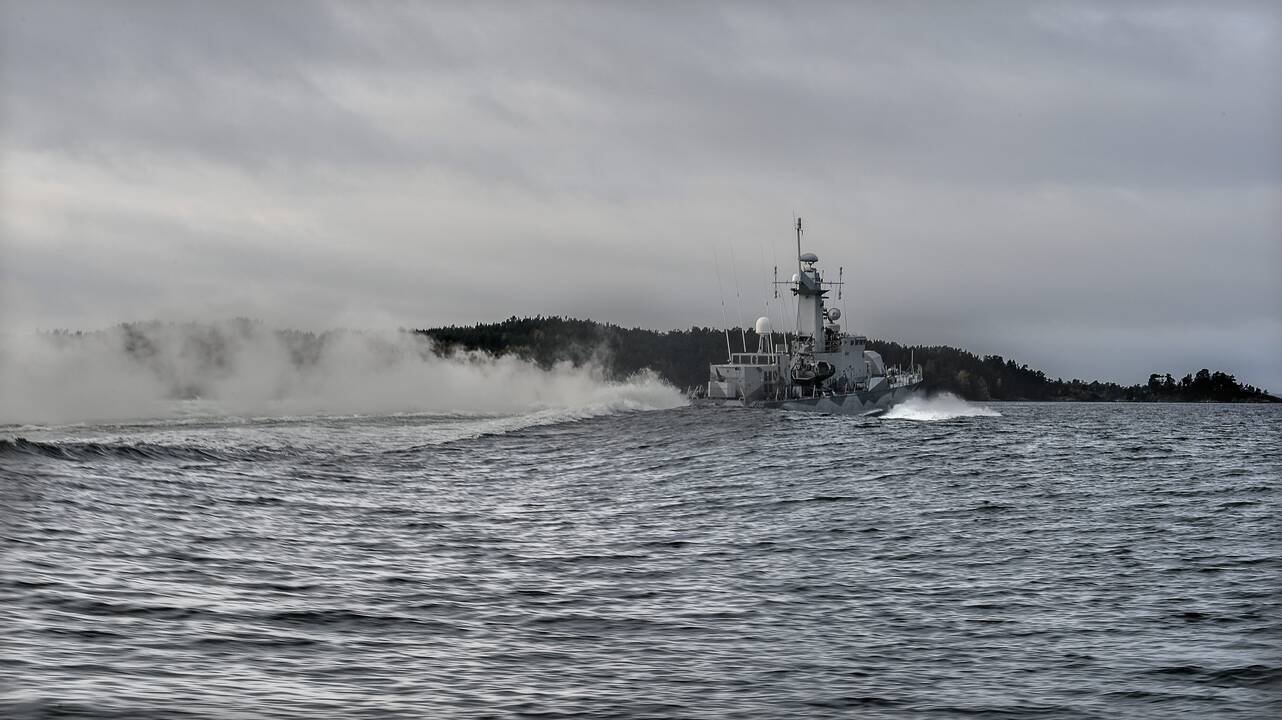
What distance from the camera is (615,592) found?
63.3 feet

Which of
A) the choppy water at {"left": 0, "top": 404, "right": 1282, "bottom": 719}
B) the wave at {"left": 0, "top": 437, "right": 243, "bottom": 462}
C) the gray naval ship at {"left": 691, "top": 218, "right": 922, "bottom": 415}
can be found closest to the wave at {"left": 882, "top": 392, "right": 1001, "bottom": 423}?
the gray naval ship at {"left": 691, "top": 218, "right": 922, "bottom": 415}

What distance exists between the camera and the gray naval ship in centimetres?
9544

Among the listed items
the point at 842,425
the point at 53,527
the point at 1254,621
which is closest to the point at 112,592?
the point at 53,527

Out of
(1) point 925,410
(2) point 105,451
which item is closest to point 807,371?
(1) point 925,410

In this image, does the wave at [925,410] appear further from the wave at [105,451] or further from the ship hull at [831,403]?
the wave at [105,451]

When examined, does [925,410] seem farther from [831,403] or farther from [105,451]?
[105,451]

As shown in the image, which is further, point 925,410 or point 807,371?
point 925,410

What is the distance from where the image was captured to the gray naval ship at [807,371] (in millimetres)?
95438

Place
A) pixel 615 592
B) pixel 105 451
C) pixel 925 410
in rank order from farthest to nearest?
1. pixel 925 410
2. pixel 105 451
3. pixel 615 592

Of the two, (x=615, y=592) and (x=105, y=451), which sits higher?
(x=105, y=451)

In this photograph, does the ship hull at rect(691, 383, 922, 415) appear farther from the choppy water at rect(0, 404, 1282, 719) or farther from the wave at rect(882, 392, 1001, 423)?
the choppy water at rect(0, 404, 1282, 719)

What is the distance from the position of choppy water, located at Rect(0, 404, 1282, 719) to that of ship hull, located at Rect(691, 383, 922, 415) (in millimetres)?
50036

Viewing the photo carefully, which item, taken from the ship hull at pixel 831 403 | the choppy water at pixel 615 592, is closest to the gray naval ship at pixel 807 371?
the ship hull at pixel 831 403

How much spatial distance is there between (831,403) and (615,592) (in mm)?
79860
